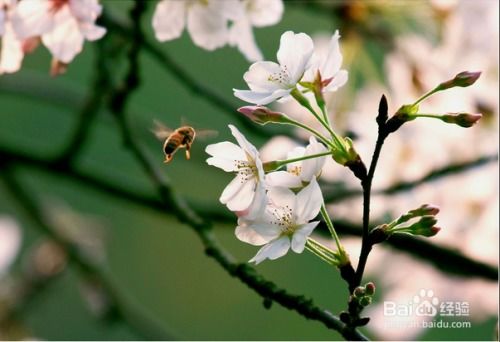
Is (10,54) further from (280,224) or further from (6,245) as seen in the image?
(6,245)

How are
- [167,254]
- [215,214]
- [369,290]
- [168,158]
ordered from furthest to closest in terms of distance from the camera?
[167,254], [215,214], [168,158], [369,290]

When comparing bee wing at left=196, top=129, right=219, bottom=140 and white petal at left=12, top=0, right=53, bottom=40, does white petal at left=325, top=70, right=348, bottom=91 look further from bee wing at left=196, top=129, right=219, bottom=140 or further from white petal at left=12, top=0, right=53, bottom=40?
white petal at left=12, top=0, right=53, bottom=40

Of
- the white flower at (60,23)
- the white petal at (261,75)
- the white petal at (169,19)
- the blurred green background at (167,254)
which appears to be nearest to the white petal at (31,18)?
the white flower at (60,23)

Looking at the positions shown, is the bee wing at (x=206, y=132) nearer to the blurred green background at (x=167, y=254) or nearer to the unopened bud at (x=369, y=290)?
the unopened bud at (x=369, y=290)

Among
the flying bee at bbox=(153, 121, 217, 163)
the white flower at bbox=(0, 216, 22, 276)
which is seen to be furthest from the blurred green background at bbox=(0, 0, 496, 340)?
the flying bee at bbox=(153, 121, 217, 163)

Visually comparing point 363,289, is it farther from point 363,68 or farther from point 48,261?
point 48,261

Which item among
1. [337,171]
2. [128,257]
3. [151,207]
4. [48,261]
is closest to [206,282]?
[128,257]

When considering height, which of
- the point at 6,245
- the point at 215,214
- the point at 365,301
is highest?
the point at 6,245

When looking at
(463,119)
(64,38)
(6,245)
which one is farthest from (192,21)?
(6,245)
